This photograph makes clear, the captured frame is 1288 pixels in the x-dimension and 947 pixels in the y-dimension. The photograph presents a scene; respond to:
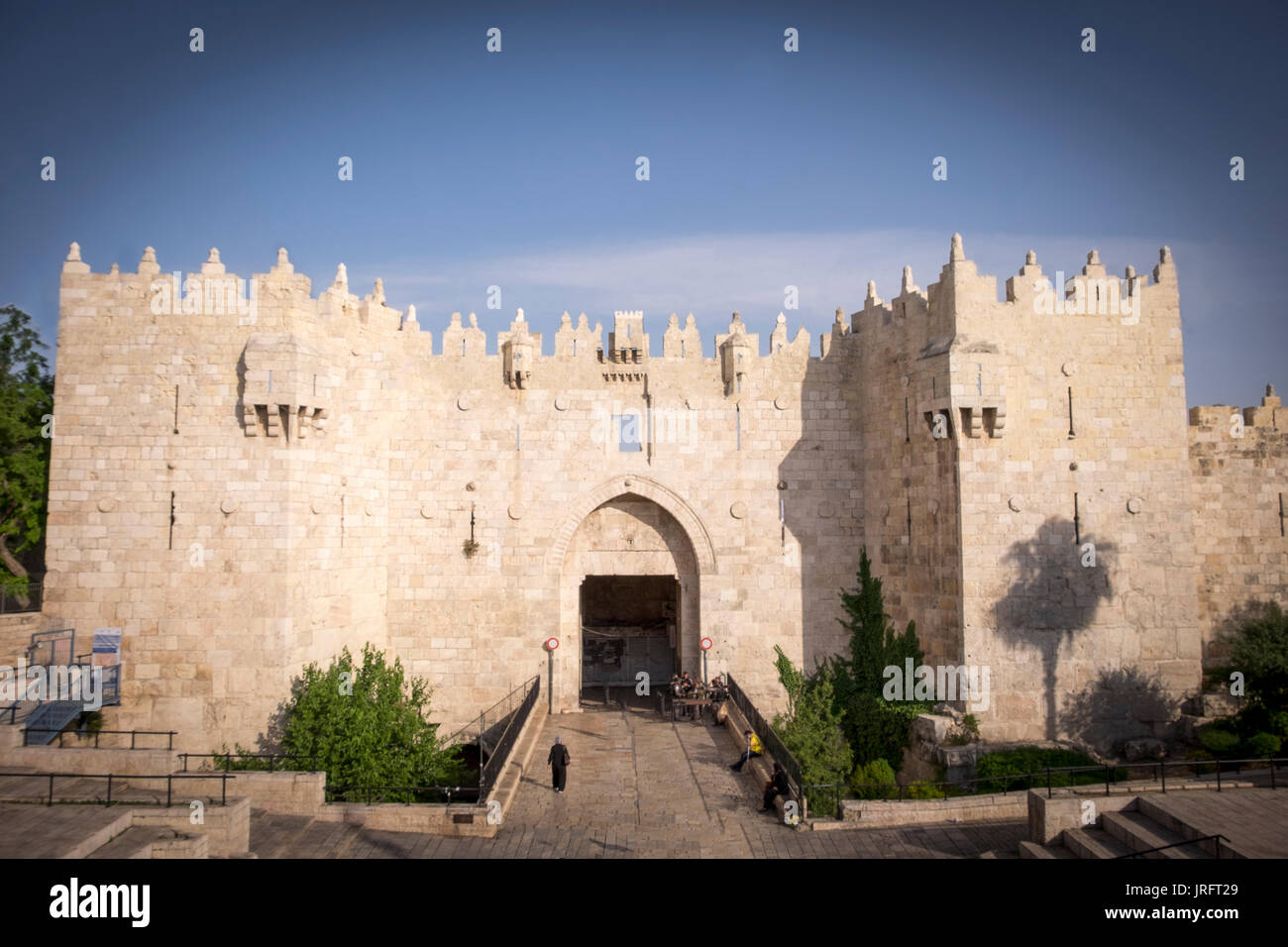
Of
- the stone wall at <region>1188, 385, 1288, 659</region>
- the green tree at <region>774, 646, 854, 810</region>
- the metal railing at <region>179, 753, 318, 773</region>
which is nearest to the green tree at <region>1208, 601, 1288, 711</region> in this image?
the stone wall at <region>1188, 385, 1288, 659</region>

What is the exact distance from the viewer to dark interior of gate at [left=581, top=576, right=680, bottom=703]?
94.4ft

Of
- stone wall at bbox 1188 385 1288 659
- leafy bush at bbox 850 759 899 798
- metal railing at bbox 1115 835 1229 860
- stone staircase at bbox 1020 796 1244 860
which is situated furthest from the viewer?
stone wall at bbox 1188 385 1288 659

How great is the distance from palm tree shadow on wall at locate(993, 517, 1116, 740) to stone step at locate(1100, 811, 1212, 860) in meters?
5.45

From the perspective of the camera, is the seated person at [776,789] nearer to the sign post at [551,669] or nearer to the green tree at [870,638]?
the green tree at [870,638]

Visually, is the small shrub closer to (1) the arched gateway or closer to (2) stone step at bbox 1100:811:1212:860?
(2) stone step at bbox 1100:811:1212:860

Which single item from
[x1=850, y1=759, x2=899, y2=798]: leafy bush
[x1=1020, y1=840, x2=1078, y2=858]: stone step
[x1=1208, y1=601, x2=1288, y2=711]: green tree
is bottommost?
[x1=850, y1=759, x2=899, y2=798]: leafy bush

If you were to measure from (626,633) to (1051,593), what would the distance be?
593 inches

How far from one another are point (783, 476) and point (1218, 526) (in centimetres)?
1034

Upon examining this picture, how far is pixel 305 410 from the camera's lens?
17.5 meters

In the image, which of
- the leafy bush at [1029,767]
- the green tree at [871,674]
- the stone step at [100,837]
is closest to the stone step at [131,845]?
the stone step at [100,837]

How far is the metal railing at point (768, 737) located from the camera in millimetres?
14504

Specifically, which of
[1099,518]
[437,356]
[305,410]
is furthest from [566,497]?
[1099,518]

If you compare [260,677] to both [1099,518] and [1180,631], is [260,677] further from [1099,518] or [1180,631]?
[1180,631]
